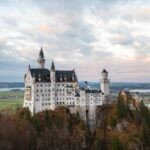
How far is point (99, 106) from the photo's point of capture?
371 feet

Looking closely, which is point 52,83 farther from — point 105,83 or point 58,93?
point 105,83

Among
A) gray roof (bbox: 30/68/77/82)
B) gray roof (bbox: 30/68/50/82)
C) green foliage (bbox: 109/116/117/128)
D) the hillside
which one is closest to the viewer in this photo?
the hillside

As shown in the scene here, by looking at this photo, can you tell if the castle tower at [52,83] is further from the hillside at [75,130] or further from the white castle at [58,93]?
the hillside at [75,130]

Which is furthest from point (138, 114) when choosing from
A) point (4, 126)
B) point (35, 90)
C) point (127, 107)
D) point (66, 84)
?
point (4, 126)

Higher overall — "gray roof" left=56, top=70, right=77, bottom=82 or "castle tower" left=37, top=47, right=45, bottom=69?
"castle tower" left=37, top=47, right=45, bottom=69

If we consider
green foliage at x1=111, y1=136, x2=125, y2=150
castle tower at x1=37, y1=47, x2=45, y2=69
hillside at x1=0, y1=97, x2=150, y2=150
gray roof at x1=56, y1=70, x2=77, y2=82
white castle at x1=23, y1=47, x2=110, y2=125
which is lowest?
green foliage at x1=111, y1=136, x2=125, y2=150

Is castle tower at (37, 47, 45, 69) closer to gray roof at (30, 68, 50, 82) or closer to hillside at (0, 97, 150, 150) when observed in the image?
gray roof at (30, 68, 50, 82)

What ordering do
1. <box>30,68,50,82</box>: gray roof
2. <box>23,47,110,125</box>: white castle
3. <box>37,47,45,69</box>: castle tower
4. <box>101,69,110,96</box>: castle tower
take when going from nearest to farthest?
<box>23,47,110,125</box>: white castle → <box>30,68,50,82</box>: gray roof → <box>101,69,110,96</box>: castle tower → <box>37,47,45,69</box>: castle tower

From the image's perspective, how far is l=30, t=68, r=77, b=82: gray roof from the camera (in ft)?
362

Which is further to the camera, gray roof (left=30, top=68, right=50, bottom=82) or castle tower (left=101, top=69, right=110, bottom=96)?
castle tower (left=101, top=69, right=110, bottom=96)

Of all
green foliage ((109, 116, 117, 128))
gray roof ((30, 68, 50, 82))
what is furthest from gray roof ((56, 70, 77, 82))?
green foliage ((109, 116, 117, 128))

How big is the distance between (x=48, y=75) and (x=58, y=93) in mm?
5908

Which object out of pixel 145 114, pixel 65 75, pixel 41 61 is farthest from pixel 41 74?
pixel 145 114

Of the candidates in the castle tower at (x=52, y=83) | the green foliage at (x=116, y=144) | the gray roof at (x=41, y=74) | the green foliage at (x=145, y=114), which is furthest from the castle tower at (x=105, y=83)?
the green foliage at (x=116, y=144)
